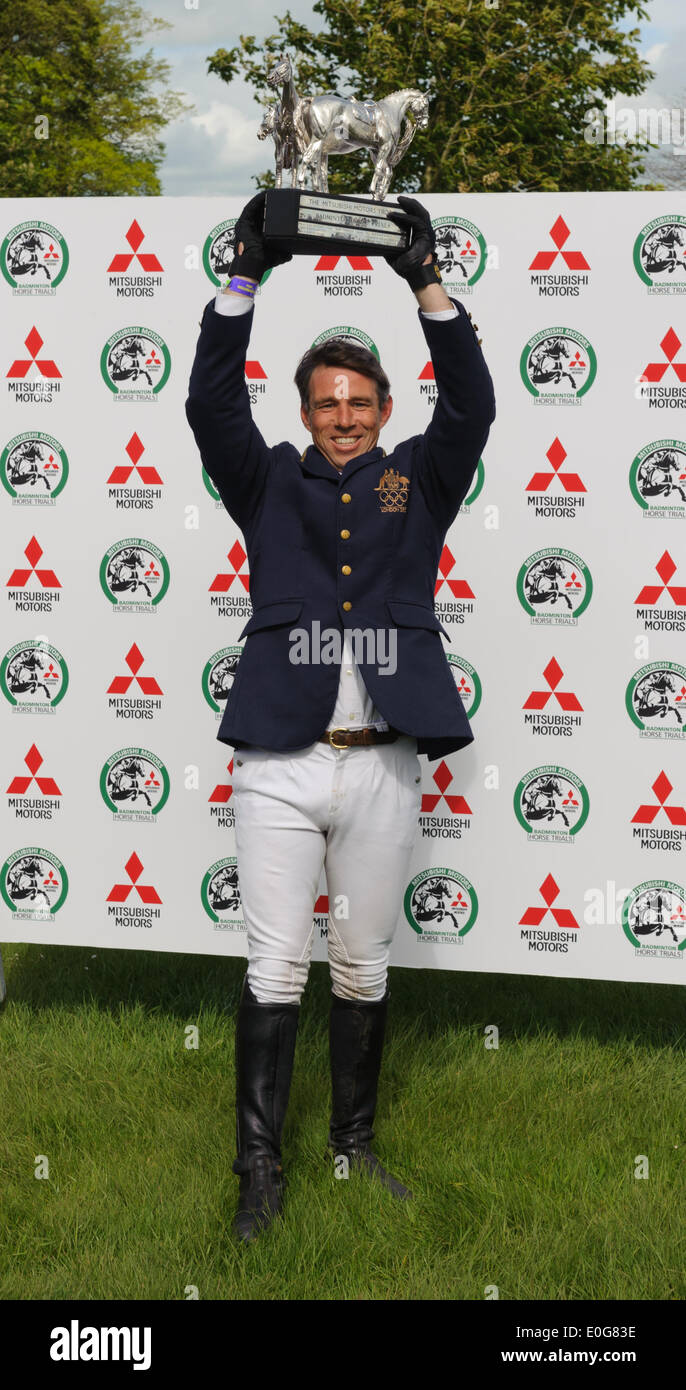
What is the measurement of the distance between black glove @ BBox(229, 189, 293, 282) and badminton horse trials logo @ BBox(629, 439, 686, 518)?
1.54 meters

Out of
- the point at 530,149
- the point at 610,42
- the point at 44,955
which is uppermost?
the point at 610,42

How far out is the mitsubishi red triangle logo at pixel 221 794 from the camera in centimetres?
429

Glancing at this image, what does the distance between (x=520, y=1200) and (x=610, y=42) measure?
59.1 ft

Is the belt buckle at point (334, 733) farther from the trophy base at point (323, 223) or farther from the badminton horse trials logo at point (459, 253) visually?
the badminton horse trials logo at point (459, 253)

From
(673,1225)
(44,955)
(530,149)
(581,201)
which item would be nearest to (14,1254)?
(673,1225)

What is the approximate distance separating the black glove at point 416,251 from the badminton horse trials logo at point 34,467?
5.44 feet

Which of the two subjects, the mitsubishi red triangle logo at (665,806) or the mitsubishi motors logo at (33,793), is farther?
the mitsubishi motors logo at (33,793)

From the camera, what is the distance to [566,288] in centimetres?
394

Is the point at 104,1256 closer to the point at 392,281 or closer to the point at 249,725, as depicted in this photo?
the point at 249,725

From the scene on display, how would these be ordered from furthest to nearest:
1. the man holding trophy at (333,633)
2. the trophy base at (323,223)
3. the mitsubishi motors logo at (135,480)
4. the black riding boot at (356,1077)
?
the mitsubishi motors logo at (135,480)
the black riding boot at (356,1077)
the man holding trophy at (333,633)
the trophy base at (323,223)

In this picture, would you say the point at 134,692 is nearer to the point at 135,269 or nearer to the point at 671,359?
the point at 135,269

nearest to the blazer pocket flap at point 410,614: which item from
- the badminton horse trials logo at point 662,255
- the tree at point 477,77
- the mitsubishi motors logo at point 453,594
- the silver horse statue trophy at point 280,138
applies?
the mitsubishi motors logo at point 453,594

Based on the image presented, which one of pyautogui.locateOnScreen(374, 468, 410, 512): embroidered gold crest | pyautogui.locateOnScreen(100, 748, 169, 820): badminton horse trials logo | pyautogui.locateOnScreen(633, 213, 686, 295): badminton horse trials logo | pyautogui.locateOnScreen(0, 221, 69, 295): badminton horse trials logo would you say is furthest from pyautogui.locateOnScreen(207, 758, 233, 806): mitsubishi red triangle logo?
pyautogui.locateOnScreen(633, 213, 686, 295): badminton horse trials logo
